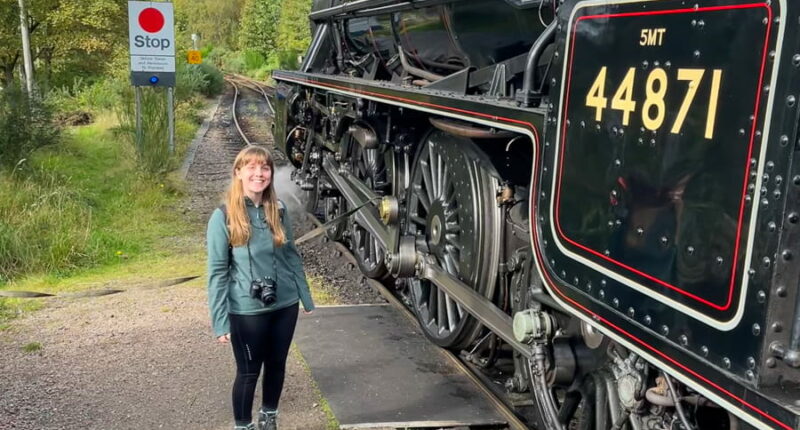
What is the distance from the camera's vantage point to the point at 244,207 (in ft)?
10.9

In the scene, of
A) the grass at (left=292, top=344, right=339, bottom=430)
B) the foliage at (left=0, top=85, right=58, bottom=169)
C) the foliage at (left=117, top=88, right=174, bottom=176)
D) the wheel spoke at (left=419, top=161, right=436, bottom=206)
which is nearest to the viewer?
the grass at (left=292, top=344, right=339, bottom=430)

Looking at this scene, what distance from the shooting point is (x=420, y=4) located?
433 cm

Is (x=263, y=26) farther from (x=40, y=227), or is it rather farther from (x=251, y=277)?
(x=251, y=277)

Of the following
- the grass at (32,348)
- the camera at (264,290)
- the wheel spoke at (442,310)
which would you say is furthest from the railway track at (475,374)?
the grass at (32,348)

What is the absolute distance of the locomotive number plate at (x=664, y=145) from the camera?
5.53 ft

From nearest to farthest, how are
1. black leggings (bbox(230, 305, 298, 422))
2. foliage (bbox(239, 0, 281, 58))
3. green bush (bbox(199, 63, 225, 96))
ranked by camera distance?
black leggings (bbox(230, 305, 298, 422))
green bush (bbox(199, 63, 225, 96))
foliage (bbox(239, 0, 281, 58))

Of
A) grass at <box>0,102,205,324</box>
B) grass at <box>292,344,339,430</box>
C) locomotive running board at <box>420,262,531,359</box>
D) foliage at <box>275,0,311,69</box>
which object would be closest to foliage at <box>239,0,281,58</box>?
foliage at <box>275,0,311,69</box>

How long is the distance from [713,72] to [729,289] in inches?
19.9

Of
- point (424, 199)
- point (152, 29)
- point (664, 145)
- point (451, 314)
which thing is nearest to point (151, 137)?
point (152, 29)

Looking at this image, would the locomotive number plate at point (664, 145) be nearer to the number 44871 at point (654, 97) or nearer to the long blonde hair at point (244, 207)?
the number 44871 at point (654, 97)

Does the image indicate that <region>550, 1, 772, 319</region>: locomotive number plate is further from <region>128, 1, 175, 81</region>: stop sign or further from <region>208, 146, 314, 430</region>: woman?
<region>128, 1, 175, 81</region>: stop sign

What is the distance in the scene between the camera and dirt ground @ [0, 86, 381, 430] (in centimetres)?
396

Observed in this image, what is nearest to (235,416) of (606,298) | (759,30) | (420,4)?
(606,298)

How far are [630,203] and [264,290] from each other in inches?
70.6
